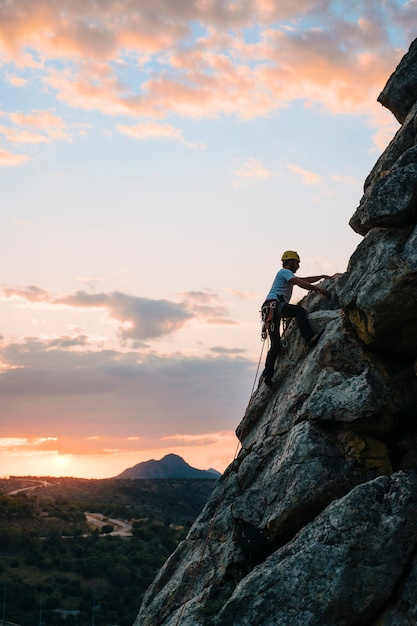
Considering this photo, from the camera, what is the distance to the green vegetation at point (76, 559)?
52344 mm

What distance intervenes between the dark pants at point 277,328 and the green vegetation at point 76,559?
39.2m

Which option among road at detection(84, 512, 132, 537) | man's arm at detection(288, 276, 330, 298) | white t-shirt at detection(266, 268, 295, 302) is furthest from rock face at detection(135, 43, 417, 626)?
road at detection(84, 512, 132, 537)

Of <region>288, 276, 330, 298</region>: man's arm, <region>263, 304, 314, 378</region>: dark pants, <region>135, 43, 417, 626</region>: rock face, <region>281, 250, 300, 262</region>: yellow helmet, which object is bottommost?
<region>135, 43, 417, 626</region>: rock face

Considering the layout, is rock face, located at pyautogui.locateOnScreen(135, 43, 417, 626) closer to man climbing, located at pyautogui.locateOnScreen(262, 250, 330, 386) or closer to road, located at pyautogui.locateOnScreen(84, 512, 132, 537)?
man climbing, located at pyautogui.locateOnScreen(262, 250, 330, 386)

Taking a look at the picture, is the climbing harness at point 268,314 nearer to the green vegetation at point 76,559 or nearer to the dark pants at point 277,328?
the dark pants at point 277,328

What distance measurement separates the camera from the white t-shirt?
17.2 m

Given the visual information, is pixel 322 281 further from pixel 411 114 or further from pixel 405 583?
pixel 405 583

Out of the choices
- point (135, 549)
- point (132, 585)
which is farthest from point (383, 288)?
point (135, 549)

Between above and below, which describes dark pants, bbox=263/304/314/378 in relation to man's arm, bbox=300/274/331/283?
below

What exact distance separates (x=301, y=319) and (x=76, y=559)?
56.8 metres

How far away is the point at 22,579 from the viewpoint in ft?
193

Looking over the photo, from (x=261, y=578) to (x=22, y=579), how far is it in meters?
54.1

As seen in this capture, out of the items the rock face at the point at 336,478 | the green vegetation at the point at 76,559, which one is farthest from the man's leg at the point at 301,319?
the green vegetation at the point at 76,559

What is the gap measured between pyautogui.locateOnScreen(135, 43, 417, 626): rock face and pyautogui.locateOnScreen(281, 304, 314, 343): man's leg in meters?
0.45
